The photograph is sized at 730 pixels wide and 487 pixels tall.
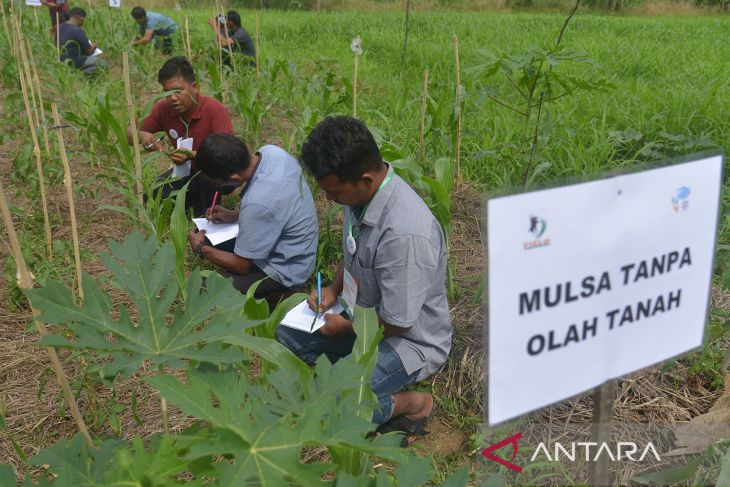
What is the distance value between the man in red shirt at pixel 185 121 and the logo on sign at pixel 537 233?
8.82 ft

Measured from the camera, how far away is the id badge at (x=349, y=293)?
1975 mm

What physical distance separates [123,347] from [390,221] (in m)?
0.97

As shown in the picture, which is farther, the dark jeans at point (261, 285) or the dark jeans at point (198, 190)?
the dark jeans at point (198, 190)

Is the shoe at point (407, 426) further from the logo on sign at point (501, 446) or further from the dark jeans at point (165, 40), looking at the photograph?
the dark jeans at point (165, 40)

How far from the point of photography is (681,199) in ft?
2.72

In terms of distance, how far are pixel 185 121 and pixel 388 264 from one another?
2135 millimetres

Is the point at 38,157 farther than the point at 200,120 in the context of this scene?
No

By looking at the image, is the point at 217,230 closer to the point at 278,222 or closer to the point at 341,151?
the point at 278,222

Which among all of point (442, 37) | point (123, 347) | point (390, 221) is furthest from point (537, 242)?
point (442, 37)

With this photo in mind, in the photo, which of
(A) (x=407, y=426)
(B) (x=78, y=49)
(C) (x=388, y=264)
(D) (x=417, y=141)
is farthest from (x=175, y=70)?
(B) (x=78, y=49)

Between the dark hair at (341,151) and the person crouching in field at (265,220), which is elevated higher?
the dark hair at (341,151)

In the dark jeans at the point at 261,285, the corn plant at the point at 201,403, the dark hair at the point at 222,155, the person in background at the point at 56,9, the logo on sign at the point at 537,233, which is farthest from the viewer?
the person in background at the point at 56,9

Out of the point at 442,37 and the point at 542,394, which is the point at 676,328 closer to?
the point at 542,394

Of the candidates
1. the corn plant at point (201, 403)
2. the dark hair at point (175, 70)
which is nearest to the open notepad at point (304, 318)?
the corn plant at point (201, 403)
